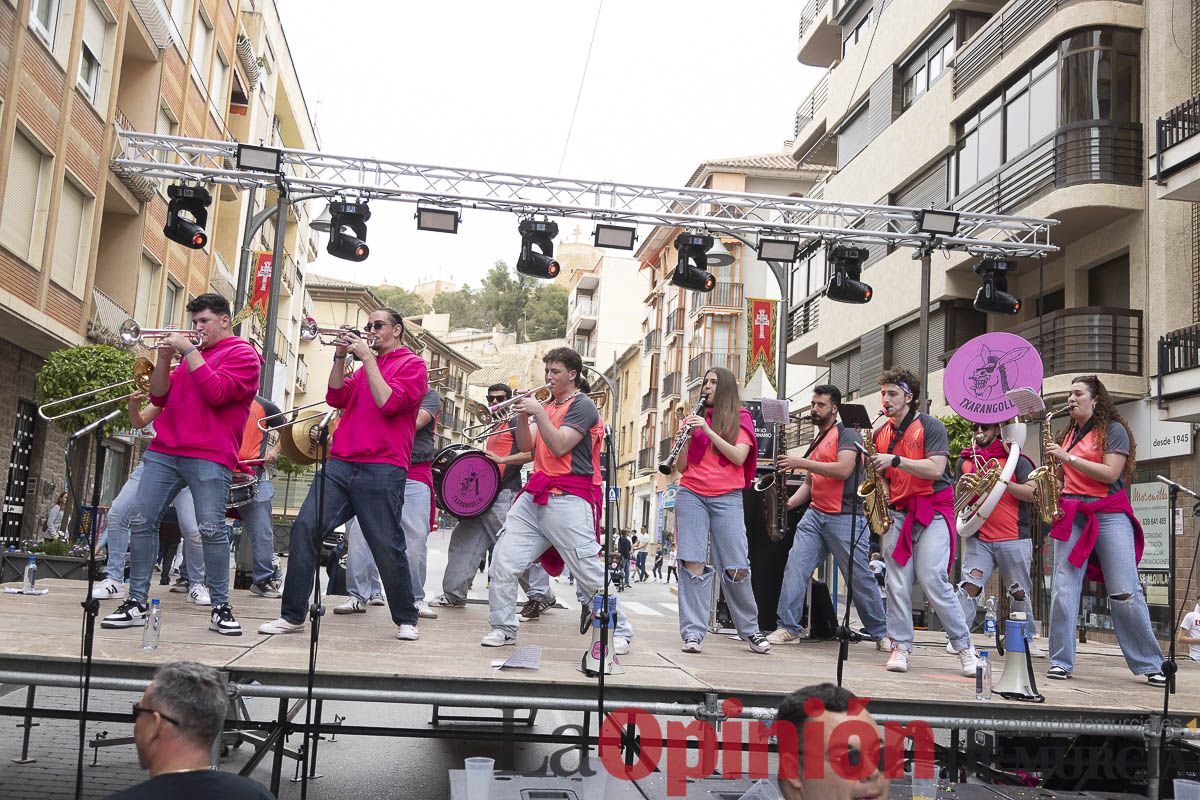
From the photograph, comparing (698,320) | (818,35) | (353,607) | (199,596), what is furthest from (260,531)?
(698,320)

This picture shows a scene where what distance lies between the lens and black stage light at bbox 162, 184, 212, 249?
15680 mm

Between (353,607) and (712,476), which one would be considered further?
A: (353,607)

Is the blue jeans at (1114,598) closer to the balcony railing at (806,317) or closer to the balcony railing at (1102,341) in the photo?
the balcony railing at (1102,341)

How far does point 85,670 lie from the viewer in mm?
4773

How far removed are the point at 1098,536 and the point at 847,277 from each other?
10.4 metres

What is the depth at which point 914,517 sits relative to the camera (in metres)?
7.44

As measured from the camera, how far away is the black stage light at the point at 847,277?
56.4ft

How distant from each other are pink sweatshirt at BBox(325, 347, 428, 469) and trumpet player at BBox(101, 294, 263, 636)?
57 centimetres

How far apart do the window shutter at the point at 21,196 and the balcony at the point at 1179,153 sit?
18.4 metres

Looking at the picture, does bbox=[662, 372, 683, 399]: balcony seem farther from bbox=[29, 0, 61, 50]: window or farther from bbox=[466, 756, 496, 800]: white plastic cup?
bbox=[466, 756, 496, 800]: white plastic cup

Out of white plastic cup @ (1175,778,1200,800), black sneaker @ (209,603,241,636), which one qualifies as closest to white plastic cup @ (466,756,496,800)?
black sneaker @ (209,603,241,636)

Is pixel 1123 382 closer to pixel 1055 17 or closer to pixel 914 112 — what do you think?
pixel 1055 17

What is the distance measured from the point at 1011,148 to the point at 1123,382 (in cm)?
594

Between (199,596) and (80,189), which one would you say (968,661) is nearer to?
(199,596)
